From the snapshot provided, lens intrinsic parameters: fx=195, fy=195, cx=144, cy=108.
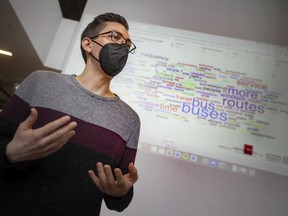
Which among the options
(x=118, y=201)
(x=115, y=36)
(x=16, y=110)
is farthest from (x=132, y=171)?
(x=115, y=36)

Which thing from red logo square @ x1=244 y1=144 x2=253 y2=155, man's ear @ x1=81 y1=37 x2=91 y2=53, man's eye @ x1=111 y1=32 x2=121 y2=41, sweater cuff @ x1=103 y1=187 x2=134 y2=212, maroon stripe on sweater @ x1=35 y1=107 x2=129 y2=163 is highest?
man's eye @ x1=111 y1=32 x2=121 y2=41

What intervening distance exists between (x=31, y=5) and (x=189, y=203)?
2.11 meters

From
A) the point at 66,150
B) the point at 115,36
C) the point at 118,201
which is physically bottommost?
the point at 118,201

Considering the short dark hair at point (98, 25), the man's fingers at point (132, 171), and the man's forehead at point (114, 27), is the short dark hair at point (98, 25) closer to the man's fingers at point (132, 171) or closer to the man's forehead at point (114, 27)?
the man's forehead at point (114, 27)

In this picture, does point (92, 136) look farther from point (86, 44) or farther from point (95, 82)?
point (86, 44)

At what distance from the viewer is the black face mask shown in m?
0.83

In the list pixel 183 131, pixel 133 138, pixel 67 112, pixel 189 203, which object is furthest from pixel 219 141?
pixel 67 112

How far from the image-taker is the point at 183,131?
1.25 metres

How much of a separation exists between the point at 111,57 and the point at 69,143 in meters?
0.41

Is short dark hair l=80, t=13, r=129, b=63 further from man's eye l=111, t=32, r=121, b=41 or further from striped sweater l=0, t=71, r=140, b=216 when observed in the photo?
striped sweater l=0, t=71, r=140, b=216

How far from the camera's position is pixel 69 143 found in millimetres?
594

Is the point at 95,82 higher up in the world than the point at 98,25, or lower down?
lower down

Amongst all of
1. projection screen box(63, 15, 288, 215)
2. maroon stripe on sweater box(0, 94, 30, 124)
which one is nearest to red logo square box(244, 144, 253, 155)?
projection screen box(63, 15, 288, 215)

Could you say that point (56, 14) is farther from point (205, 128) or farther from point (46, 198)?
point (46, 198)
